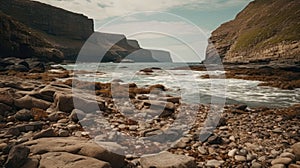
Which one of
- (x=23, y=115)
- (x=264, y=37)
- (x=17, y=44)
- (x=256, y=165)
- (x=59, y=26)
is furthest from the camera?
(x=59, y=26)

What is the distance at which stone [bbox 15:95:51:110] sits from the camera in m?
9.81

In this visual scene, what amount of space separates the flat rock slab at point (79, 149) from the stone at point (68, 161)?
0.26 meters

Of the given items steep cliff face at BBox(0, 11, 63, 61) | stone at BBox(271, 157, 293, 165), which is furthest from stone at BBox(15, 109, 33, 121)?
steep cliff face at BBox(0, 11, 63, 61)

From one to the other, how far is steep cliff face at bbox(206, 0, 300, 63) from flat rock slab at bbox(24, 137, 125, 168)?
66.4 metres

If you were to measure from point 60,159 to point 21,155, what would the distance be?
0.77m

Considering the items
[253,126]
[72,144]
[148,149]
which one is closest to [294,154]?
[253,126]

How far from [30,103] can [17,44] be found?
61.8 meters

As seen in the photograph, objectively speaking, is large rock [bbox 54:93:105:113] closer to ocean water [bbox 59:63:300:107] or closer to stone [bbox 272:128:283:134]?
stone [bbox 272:128:283:134]

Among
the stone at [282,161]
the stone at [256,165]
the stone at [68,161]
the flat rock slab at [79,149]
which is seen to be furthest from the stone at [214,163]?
the stone at [68,161]

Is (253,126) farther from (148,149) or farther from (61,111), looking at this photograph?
(61,111)

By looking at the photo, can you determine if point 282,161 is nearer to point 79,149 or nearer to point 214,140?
point 214,140

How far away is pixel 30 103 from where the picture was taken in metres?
10.0

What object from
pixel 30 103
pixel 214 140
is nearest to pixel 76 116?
pixel 30 103

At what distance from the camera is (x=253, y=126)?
9531 mm
